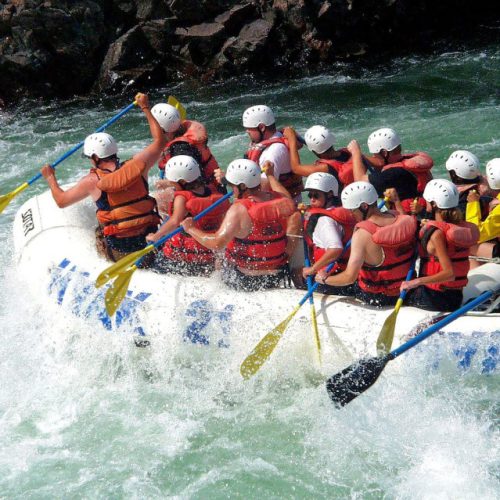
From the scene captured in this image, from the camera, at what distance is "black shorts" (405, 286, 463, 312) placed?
526 centimetres

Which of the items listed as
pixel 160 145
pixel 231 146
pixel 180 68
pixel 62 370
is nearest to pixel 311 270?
pixel 160 145

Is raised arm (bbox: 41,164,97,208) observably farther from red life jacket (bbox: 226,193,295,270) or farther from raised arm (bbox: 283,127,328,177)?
raised arm (bbox: 283,127,328,177)

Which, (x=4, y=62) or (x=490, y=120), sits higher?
(x=4, y=62)

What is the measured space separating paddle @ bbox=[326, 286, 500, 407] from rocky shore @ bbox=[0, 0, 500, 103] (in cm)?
1063

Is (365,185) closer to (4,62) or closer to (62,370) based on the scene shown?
(62,370)

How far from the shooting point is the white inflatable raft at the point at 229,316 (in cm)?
521

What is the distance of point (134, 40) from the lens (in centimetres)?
1487

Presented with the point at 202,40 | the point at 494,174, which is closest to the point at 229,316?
the point at 494,174

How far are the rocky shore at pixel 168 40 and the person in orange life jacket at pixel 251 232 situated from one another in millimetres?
9594

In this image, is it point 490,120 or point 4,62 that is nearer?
point 490,120

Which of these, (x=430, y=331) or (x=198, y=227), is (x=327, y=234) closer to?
(x=430, y=331)

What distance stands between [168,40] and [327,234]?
10.6 metres

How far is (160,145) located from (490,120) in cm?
628

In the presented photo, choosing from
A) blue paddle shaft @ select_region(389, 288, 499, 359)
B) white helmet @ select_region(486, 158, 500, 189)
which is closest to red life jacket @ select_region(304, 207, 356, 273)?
blue paddle shaft @ select_region(389, 288, 499, 359)
